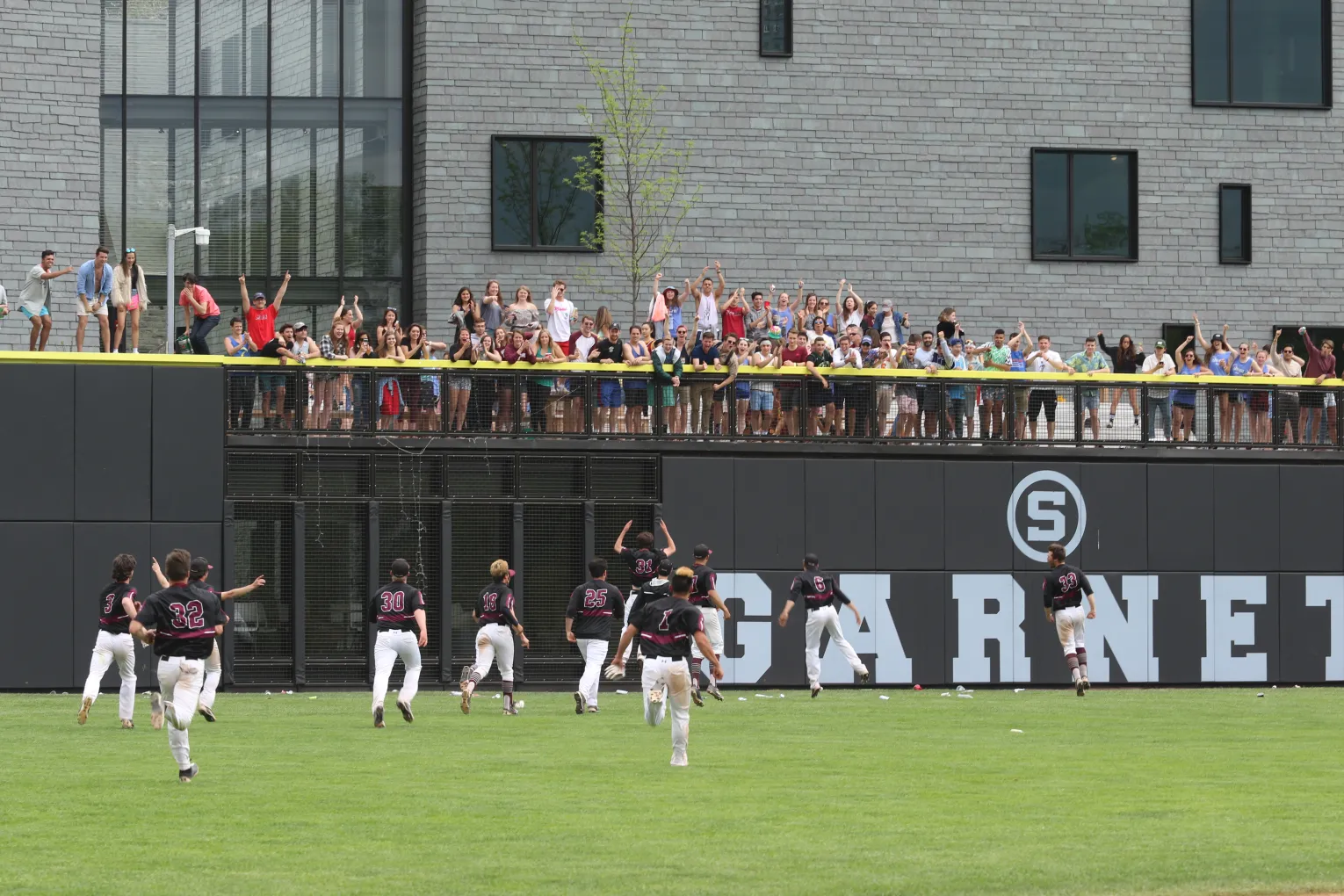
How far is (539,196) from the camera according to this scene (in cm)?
3950

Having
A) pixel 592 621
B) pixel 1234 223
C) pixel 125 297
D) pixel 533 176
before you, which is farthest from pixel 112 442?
pixel 1234 223

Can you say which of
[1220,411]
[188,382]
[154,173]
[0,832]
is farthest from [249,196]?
[0,832]

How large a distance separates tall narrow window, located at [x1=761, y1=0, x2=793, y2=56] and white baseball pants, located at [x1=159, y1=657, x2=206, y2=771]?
80.4 feet

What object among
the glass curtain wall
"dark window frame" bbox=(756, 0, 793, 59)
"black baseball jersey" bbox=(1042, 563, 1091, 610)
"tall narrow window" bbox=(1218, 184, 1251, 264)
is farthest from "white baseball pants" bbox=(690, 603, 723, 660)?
"tall narrow window" bbox=(1218, 184, 1251, 264)

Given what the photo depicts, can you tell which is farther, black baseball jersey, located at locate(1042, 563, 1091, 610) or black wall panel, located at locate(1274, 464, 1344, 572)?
black wall panel, located at locate(1274, 464, 1344, 572)

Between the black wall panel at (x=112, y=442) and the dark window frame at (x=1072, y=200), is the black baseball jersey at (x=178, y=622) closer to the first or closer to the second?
the black wall panel at (x=112, y=442)

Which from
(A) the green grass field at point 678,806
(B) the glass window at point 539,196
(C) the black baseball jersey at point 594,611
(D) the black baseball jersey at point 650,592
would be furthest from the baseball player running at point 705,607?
(B) the glass window at point 539,196

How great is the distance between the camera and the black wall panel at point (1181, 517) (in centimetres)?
3553

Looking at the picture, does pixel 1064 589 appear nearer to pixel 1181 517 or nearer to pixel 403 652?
pixel 1181 517

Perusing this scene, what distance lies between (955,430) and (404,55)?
13.3 metres

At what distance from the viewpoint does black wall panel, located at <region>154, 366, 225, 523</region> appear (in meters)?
31.7

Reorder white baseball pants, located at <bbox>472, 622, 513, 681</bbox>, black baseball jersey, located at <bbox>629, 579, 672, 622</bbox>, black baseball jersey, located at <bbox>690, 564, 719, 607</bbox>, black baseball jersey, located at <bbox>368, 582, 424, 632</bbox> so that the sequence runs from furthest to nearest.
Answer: black baseball jersey, located at <bbox>629, 579, 672, 622</bbox> → black baseball jersey, located at <bbox>690, 564, 719, 607</bbox> → white baseball pants, located at <bbox>472, 622, 513, 681</bbox> → black baseball jersey, located at <bbox>368, 582, 424, 632</bbox>

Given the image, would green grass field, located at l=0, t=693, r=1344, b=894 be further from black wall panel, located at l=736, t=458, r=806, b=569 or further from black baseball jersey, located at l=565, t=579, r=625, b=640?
black wall panel, located at l=736, t=458, r=806, b=569

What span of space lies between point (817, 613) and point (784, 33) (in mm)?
13944
